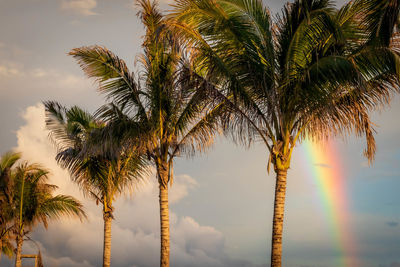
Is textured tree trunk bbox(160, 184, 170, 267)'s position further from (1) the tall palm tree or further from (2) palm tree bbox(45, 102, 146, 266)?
(1) the tall palm tree

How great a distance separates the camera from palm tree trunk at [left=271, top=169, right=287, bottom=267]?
12422 mm

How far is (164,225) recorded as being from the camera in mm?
16469

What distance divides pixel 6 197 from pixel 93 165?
7.78 meters

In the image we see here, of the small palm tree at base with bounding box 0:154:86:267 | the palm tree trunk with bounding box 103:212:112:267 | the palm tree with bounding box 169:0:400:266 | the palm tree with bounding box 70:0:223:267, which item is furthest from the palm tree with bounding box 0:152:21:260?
the palm tree with bounding box 169:0:400:266

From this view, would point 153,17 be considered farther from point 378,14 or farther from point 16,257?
point 16,257

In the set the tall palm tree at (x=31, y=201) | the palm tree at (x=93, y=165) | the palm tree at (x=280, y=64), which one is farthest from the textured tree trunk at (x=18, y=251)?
the palm tree at (x=280, y=64)

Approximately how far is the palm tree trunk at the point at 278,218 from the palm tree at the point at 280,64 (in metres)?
0.02

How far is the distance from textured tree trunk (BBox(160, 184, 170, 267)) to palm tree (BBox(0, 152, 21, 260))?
40.9 feet

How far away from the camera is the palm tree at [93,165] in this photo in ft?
67.7

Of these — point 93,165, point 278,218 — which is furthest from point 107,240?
point 278,218

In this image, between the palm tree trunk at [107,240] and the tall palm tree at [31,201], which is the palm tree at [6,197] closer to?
the tall palm tree at [31,201]

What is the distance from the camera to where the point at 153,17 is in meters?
16.9

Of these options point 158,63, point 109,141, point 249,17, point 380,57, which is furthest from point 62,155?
point 380,57

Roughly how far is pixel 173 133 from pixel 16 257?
559 inches
